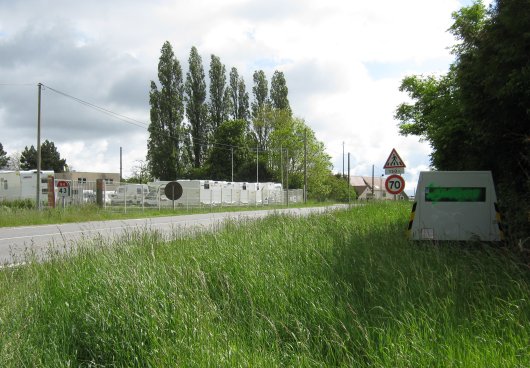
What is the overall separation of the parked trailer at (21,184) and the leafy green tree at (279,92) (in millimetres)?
46590

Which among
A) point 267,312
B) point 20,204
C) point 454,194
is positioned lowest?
point 267,312

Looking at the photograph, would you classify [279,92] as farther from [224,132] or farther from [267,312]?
[267,312]

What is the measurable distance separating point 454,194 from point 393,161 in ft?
27.2

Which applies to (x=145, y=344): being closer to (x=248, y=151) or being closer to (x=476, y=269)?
(x=476, y=269)

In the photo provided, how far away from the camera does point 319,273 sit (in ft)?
20.4

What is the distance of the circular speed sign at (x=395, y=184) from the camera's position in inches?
693

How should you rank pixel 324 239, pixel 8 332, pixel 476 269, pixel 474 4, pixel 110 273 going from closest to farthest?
pixel 8 332
pixel 110 273
pixel 476 269
pixel 324 239
pixel 474 4

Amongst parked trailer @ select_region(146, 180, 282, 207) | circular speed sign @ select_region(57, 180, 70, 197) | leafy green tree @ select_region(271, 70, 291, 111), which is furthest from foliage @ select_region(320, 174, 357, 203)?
circular speed sign @ select_region(57, 180, 70, 197)

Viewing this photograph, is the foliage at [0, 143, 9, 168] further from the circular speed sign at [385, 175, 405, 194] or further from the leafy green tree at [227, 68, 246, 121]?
the circular speed sign at [385, 175, 405, 194]

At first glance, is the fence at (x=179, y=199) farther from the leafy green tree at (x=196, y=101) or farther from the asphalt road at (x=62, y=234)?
Answer: the leafy green tree at (x=196, y=101)

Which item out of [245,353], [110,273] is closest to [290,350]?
[245,353]

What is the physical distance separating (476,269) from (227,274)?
3.12 m

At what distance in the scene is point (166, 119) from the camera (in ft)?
211

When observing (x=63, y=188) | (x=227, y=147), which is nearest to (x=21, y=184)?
(x=63, y=188)
